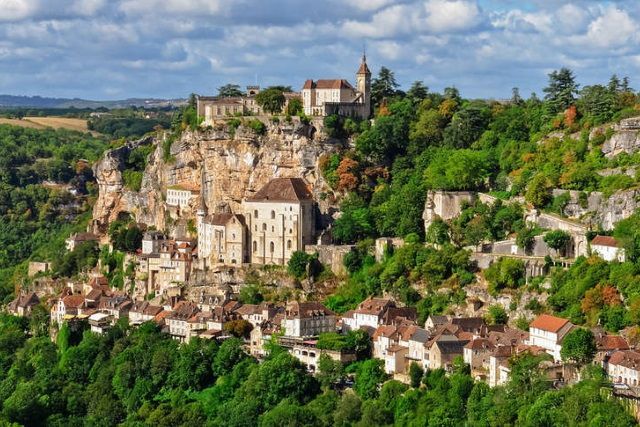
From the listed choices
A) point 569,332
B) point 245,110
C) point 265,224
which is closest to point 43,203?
point 245,110

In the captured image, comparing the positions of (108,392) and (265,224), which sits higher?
(265,224)

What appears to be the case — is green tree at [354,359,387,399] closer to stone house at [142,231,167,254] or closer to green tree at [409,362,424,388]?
green tree at [409,362,424,388]

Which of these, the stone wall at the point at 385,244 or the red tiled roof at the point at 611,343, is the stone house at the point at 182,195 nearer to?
the stone wall at the point at 385,244

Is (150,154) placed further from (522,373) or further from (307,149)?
(522,373)

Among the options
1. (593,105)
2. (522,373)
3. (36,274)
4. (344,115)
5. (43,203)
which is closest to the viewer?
(522,373)

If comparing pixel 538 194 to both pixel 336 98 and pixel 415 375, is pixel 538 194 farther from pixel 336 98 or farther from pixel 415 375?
pixel 336 98

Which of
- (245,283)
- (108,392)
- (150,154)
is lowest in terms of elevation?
(108,392)

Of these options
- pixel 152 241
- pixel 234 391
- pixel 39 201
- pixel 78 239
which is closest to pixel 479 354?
pixel 234 391

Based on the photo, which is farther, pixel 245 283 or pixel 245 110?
pixel 245 110
